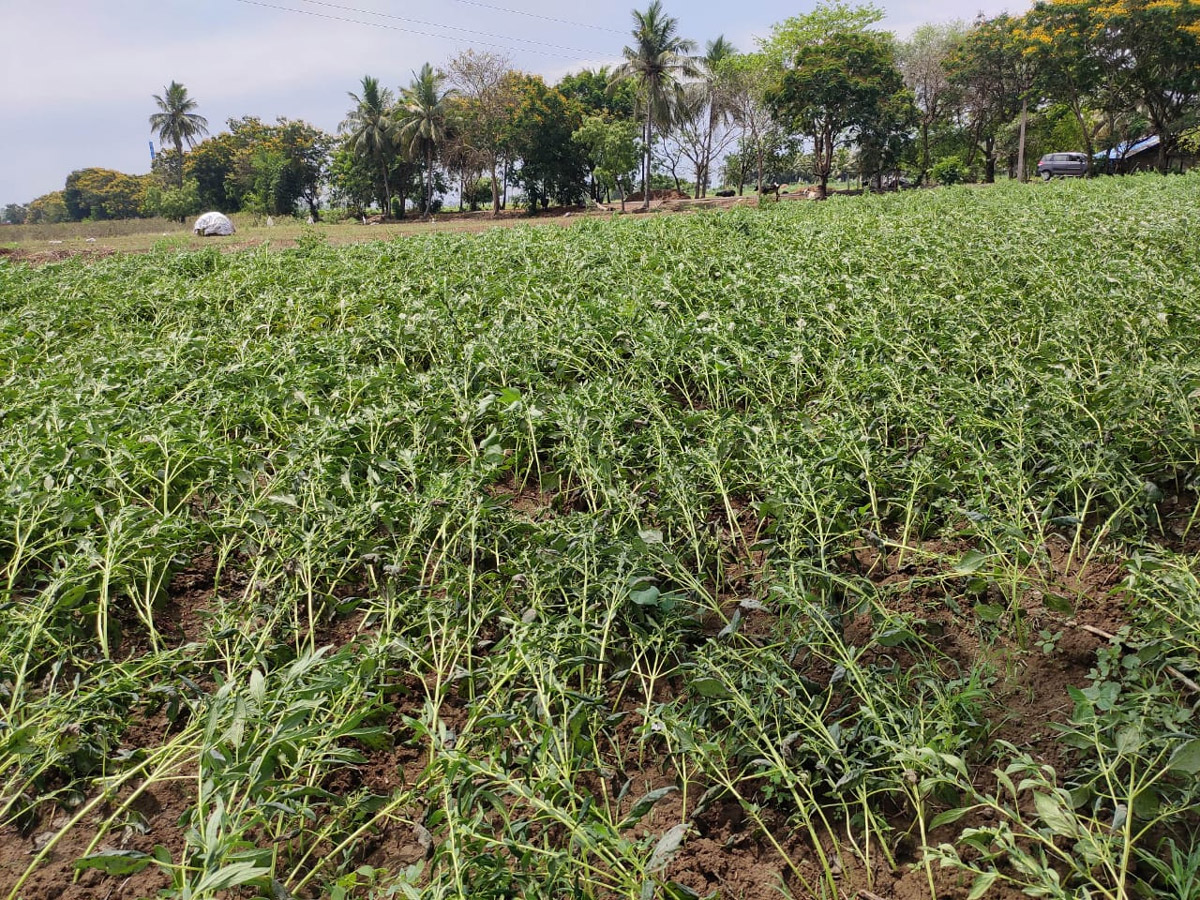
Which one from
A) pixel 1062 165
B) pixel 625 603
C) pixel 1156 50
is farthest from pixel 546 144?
pixel 625 603

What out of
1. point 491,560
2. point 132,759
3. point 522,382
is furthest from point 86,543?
point 522,382

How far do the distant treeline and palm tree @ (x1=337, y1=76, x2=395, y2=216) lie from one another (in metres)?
0.10

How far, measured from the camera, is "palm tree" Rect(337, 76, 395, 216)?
1596 inches

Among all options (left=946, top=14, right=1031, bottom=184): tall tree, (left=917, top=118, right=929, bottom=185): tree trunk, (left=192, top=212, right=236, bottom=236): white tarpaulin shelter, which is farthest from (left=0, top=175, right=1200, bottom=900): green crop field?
(left=917, top=118, right=929, bottom=185): tree trunk

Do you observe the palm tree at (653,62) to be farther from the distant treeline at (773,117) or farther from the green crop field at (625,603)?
the green crop field at (625,603)

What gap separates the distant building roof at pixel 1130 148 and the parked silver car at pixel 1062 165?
1001 millimetres

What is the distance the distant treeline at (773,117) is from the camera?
26.0 meters

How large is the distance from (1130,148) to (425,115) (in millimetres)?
33883

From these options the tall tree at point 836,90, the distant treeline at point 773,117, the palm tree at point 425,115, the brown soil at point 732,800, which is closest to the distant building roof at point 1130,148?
the distant treeline at point 773,117

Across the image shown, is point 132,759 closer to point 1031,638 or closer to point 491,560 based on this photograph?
point 491,560

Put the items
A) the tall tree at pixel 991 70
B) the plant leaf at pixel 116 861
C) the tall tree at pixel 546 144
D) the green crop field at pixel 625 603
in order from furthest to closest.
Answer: the tall tree at pixel 546 144 < the tall tree at pixel 991 70 < the green crop field at pixel 625 603 < the plant leaf at pixel 116 861

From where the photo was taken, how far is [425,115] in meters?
38.2

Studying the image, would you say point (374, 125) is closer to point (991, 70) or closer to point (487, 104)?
point (487, 104)

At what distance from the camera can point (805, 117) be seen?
28.4m
